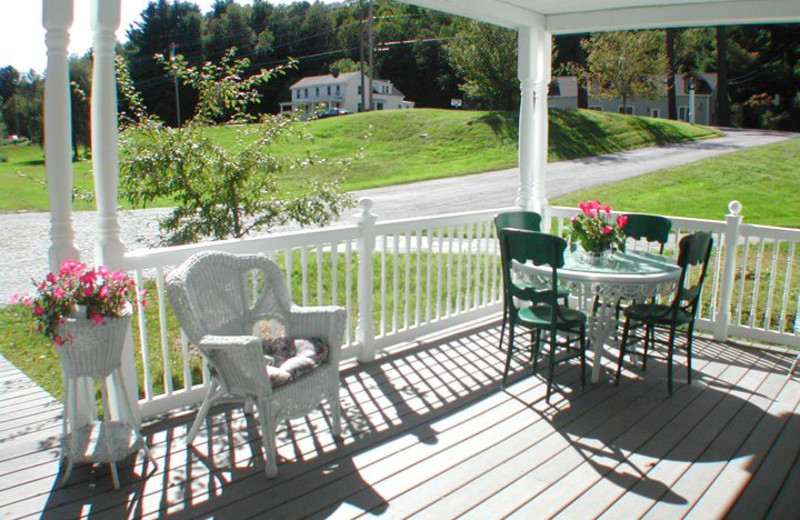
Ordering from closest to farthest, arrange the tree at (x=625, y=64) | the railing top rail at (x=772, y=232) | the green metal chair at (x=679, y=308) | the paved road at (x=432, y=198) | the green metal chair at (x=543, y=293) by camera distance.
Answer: the green metal chair at (x=543, y=293) < the green metal chair at (x=679, y=308) < the railing top rail at (x=772, y=232) < the paved road at (x=432, y=198) < the tree at (x=625, y=64)

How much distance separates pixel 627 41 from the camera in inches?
1035

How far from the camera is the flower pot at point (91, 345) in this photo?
2648mm

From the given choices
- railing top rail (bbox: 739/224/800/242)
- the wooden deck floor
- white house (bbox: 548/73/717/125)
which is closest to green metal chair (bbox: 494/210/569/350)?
the wooden deck floor

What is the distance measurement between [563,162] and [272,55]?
98.7 ft

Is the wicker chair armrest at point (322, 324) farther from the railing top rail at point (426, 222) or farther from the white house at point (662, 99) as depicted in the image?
the white house at point (662, 99)

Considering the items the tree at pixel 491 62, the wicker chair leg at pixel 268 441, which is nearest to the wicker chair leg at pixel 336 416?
the wicker chair leg at pixel 268 441

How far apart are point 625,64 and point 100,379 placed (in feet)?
90.6

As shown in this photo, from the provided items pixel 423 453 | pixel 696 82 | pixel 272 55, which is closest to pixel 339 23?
pixel 272 55

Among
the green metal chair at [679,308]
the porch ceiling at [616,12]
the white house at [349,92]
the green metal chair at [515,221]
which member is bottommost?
the green metal chair at [679,308]

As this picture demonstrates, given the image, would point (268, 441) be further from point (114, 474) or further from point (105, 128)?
point (105, 128)

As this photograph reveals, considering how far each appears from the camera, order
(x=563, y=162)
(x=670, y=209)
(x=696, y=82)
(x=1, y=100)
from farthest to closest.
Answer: (x=696, y=82)
(x=563, y=162)
(x=1, y=100)
(x=670, y=209)

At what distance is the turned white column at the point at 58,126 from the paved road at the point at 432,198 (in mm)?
5916

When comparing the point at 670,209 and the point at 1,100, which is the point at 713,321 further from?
the point at 1,100

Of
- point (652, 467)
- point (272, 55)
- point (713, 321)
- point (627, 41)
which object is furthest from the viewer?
point (272, 55)
